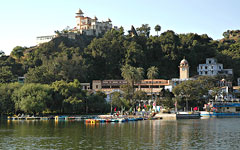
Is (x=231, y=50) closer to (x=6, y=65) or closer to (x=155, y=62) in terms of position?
(x=155, y=62)

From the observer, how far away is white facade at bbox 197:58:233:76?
15112cm

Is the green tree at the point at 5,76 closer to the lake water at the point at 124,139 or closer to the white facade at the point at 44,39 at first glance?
the white facade at the point at 44,39

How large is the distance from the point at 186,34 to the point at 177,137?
4940 inches

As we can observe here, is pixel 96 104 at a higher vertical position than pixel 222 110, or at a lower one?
higher

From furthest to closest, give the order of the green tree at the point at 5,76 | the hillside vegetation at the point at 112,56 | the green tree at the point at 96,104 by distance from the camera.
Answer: the hillside vegetation at the point at 112,56
the green tree at the point at 5,76
the green tree at the point at 96,104

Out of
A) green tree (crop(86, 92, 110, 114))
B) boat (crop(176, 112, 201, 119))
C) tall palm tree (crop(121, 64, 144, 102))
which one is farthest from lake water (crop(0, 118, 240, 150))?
tall palm tree (crop(121, 64, 144, 102))

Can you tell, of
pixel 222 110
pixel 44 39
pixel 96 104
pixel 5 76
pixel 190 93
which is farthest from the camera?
pixel 44 39

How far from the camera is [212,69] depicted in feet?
502

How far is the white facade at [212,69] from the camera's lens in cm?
15112

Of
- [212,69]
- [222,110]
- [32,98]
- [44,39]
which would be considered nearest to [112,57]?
[44,39]

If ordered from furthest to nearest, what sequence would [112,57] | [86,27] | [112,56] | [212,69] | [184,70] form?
[86,27] < [112,56] < [112,57] < [212,69] < [184,70]

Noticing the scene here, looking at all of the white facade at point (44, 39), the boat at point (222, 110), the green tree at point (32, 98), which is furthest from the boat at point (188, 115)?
the white facade at point (44, 39)

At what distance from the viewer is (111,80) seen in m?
142

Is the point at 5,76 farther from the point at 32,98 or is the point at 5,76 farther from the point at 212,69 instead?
the point at 212,69
